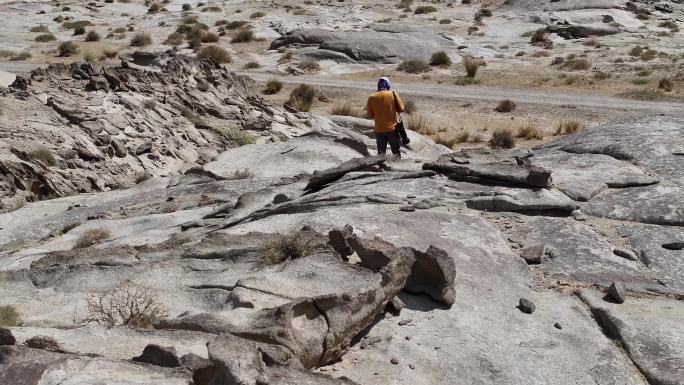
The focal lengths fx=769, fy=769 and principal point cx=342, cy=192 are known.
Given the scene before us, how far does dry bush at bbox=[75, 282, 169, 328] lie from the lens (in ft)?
20.0

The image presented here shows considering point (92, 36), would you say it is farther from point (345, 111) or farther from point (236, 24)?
point (345, 111)

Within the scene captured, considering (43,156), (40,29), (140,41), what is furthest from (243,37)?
(43,156)

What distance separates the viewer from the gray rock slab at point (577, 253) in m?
7.22

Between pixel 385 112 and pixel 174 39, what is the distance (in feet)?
86.7

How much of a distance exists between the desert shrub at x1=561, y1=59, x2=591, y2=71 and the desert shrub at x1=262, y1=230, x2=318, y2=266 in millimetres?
26671

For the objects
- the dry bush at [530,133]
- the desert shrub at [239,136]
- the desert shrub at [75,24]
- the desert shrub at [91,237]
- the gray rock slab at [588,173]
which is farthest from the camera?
the desert shrub at [75,24]

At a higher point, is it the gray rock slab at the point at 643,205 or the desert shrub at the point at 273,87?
the gray rock slab at the point at 643,205

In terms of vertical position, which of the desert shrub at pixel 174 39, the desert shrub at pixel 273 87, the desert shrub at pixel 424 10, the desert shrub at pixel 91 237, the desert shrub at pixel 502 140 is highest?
the desert shrub at pixel 91 237

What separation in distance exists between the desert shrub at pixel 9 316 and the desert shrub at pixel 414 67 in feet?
86.6

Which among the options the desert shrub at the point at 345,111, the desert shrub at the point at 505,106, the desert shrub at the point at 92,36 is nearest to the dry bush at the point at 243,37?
the desert shrub at the point at 92,36

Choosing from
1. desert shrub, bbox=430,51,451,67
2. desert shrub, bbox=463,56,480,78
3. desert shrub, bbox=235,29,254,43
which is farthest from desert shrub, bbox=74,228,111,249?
desert shrub, bbox=235,29,254,43

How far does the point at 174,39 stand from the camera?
3691 centimetres

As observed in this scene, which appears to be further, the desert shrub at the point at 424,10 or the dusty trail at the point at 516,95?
the desert shrub at the point at 424,10

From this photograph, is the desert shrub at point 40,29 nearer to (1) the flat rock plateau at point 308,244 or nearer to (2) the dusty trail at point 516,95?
(2) the dusty trail at point 516,95
